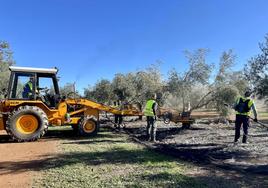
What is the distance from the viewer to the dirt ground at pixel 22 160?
20.7 ft

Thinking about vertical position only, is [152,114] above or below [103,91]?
below

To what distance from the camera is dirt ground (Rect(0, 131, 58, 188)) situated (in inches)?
249

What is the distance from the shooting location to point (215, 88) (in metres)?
23.5

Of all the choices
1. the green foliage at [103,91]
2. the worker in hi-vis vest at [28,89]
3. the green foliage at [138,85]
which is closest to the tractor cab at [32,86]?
the worker in hi-vis vest at [28,89]

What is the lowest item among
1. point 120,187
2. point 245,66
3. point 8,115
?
point 120,187

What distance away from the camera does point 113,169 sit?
23.1ft

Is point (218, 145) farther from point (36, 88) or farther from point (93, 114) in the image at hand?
point (36, 88)

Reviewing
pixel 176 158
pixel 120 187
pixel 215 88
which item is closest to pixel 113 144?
pixel 176 158

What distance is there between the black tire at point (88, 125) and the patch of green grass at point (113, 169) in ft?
11.4

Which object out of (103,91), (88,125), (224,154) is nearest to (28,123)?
(88,125)

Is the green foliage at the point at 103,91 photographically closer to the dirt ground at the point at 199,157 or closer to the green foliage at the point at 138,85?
the green foliage at the point at 138,85

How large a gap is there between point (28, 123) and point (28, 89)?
142cm

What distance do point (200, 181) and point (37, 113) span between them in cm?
789

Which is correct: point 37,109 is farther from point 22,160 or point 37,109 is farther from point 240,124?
point 240,124
